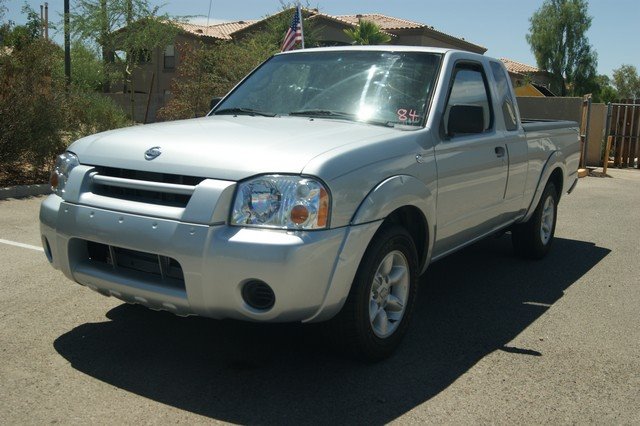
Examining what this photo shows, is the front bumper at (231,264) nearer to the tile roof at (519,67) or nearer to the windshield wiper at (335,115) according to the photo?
the windshield wiper at (335,115)

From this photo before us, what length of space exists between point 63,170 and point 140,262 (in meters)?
0.88

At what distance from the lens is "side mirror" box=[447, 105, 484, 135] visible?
14.9 feet

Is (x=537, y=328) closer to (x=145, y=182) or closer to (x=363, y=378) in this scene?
(x=363, y=378)

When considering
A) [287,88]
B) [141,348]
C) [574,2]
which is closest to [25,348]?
[141,348]

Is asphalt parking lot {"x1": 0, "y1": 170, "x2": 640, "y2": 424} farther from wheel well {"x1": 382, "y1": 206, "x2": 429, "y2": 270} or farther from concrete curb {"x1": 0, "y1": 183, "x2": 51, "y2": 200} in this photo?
concrete curb {"x1": 0, "y1": 183, "x2": 51, "y2": 200}

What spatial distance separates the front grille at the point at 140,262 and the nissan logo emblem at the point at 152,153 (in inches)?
19.9

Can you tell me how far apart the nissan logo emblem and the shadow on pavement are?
1177 mm

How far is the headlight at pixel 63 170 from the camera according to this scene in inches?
163

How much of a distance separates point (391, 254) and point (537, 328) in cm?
152

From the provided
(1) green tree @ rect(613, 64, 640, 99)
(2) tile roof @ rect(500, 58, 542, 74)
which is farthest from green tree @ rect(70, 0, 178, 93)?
(1) green tree @ rect(613, 64, 640, 99)

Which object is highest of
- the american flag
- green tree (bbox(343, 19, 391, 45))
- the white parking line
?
green tree (bbox(343, 19, 391, 45))

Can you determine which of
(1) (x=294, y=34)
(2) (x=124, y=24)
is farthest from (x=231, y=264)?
(2) (x=124, y=24)

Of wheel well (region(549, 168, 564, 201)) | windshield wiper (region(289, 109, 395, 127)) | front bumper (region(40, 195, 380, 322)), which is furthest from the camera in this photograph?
wheel well (region(549, 168, 564, 201))

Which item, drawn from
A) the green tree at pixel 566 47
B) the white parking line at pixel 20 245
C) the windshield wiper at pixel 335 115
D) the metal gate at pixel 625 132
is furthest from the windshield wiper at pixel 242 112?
the green tree at pixel 566 47
